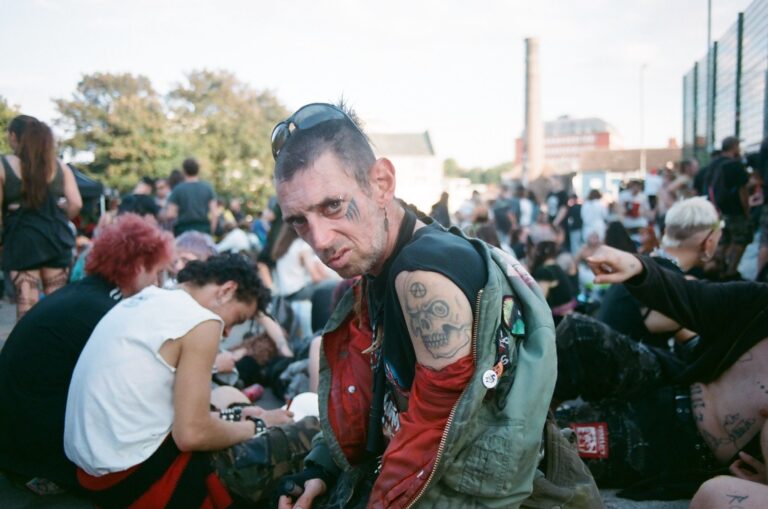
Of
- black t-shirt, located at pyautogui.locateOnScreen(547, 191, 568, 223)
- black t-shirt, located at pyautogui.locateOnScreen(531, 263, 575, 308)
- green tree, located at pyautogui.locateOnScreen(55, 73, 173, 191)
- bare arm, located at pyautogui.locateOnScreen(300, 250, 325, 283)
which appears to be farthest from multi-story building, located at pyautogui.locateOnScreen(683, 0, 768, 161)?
green tree, located at pyautogui.locateOnScreen(55, 73, 173, 191)

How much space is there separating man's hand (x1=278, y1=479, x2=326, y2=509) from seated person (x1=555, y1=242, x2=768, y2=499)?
151cm

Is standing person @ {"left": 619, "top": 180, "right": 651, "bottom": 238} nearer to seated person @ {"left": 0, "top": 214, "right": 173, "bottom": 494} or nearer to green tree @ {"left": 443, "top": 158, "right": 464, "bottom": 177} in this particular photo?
seated person @ {"left": 0, "top": 214, "right": 173, "bottom": 494}

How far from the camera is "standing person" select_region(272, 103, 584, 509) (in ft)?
5.33

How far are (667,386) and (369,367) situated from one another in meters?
2.03

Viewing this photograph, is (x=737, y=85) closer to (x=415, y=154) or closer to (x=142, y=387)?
(x=142, y=387)

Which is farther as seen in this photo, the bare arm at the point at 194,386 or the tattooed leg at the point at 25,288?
the tattooed leg at the point at 25,288

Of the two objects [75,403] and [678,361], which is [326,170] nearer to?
[75,403]

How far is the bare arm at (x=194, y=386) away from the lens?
2785 mm

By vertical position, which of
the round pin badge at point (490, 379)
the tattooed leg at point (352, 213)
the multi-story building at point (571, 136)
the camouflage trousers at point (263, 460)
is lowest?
the camouflage trousers at point (263, 460)

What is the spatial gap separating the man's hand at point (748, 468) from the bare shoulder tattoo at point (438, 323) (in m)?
1.83

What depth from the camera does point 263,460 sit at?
3.19m

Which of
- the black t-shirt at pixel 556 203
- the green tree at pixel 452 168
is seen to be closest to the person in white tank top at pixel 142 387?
the black t-shirt at pixel 556 203

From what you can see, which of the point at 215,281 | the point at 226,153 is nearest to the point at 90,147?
the point at 226,153

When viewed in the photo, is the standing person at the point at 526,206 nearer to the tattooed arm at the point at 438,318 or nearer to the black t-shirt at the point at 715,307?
the black t-shirt at the point at 715,307
